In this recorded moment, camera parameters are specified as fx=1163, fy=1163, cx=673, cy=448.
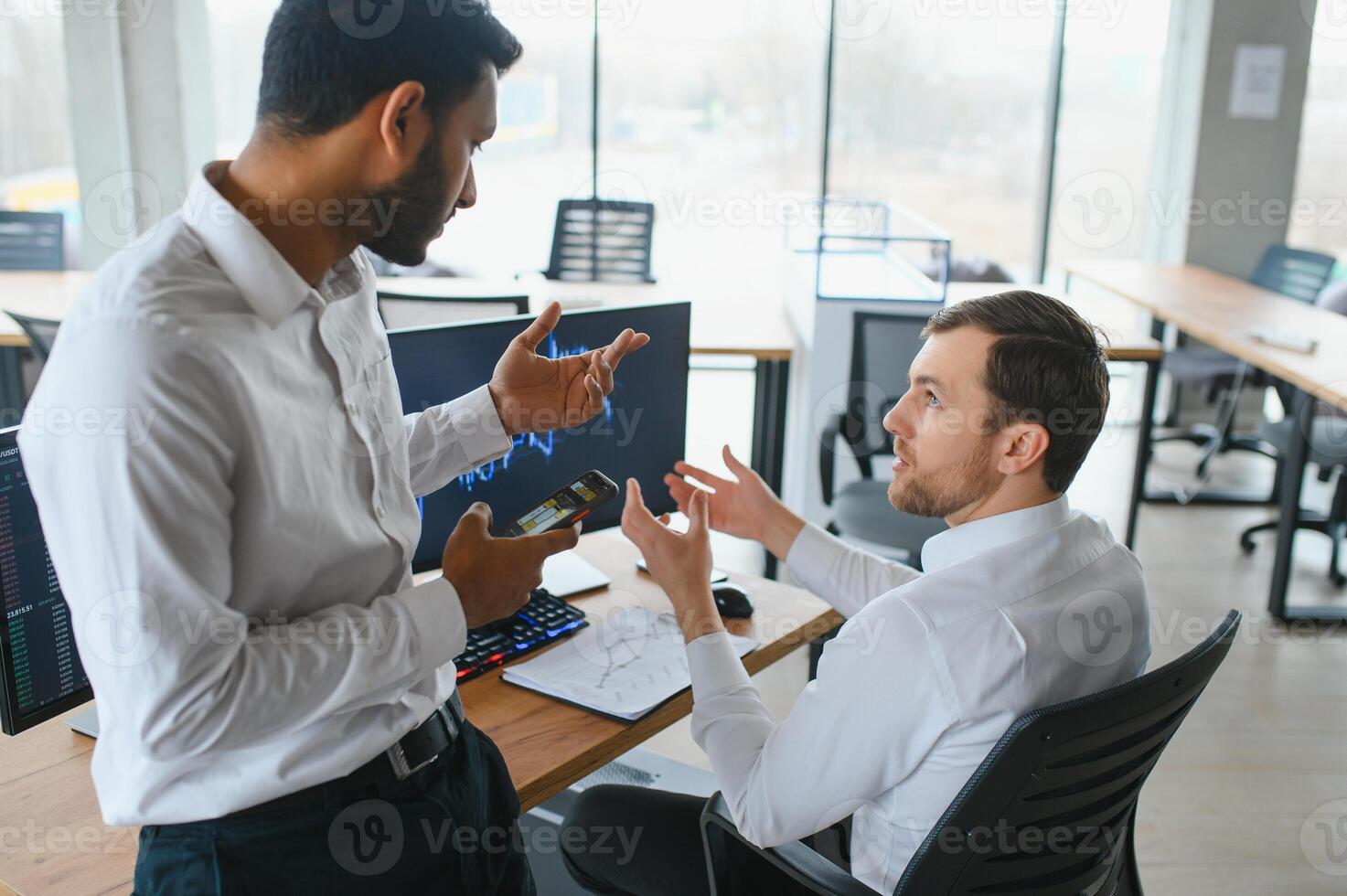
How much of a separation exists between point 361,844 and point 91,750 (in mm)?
562

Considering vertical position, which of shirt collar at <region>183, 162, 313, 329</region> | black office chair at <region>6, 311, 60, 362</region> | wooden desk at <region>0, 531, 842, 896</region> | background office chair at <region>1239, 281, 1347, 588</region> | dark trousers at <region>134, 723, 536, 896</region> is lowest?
background office chair at <region>1239, 281, 1347, 588</region>

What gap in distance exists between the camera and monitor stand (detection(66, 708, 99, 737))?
1.51m

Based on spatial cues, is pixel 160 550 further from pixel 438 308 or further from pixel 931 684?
pixel 438 308

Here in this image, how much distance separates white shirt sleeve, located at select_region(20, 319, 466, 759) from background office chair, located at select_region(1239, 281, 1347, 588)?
366cm

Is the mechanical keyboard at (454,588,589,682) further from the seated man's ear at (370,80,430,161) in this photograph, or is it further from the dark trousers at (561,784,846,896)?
the seated man's ear at (370,80,430,161)

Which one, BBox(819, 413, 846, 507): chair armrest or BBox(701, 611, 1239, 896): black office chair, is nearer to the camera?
BBox(701, 611, 1239, 896): black office chair

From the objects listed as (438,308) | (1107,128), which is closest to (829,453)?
(438,308)

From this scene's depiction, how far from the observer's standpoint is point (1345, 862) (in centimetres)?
262

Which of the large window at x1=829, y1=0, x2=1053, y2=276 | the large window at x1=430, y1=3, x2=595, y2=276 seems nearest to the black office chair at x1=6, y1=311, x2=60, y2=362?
the large window at x1=430, y1=3, x2=595, y2=276

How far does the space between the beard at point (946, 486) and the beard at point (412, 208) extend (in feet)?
2.37

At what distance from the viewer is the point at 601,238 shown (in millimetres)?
5703

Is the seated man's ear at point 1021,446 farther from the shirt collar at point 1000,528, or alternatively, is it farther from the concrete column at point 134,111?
the concrete column at point 134,111

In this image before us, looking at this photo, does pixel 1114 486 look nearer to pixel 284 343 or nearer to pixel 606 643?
pixel 606 643

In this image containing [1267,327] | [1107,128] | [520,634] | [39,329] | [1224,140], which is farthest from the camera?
[1107,128]
